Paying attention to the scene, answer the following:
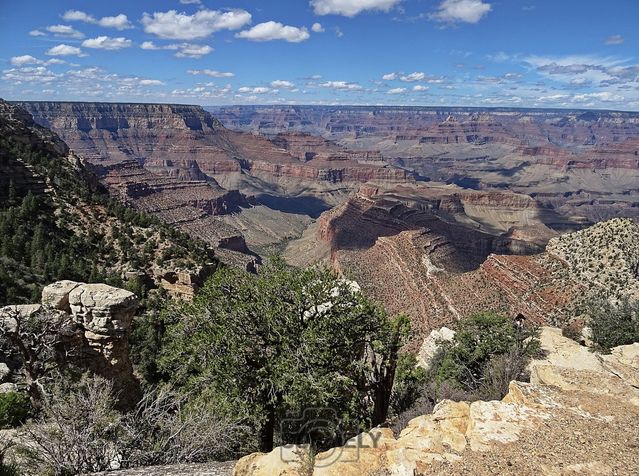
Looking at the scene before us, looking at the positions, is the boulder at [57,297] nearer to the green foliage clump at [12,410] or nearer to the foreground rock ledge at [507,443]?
the green foliage clump at [12,410]

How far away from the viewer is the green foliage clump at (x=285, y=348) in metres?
13.7

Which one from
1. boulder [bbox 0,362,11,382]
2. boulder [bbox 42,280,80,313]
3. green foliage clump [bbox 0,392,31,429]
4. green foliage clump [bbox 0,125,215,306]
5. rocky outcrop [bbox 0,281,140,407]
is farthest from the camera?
green foliage clump [bbox 0,125,215,306]

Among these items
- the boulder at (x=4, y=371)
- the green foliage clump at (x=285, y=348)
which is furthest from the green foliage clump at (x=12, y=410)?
the green foliage clump at (x=285, y=348)

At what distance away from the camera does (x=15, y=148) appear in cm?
4903

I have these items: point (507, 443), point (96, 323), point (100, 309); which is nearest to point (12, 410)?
point (96, 323)

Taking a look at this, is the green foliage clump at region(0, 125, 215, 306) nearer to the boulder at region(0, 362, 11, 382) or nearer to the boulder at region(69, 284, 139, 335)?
the boulder at region(0, 362, 11, 382)

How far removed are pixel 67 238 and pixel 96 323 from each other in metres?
22.4

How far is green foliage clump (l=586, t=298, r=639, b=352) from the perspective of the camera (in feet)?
88.1

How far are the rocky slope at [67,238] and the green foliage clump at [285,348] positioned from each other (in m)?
16.8

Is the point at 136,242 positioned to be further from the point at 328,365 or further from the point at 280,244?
the point at 280,244

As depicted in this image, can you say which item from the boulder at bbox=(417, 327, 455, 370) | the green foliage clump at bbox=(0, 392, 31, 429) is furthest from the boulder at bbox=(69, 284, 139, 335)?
the boulder at bbox=(417, 327, 455, 370)

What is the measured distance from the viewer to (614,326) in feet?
90.1

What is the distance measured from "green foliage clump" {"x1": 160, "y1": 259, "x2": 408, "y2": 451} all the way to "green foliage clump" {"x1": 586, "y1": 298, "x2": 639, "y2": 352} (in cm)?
1772

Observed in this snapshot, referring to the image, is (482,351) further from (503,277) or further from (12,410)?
(12,410)
